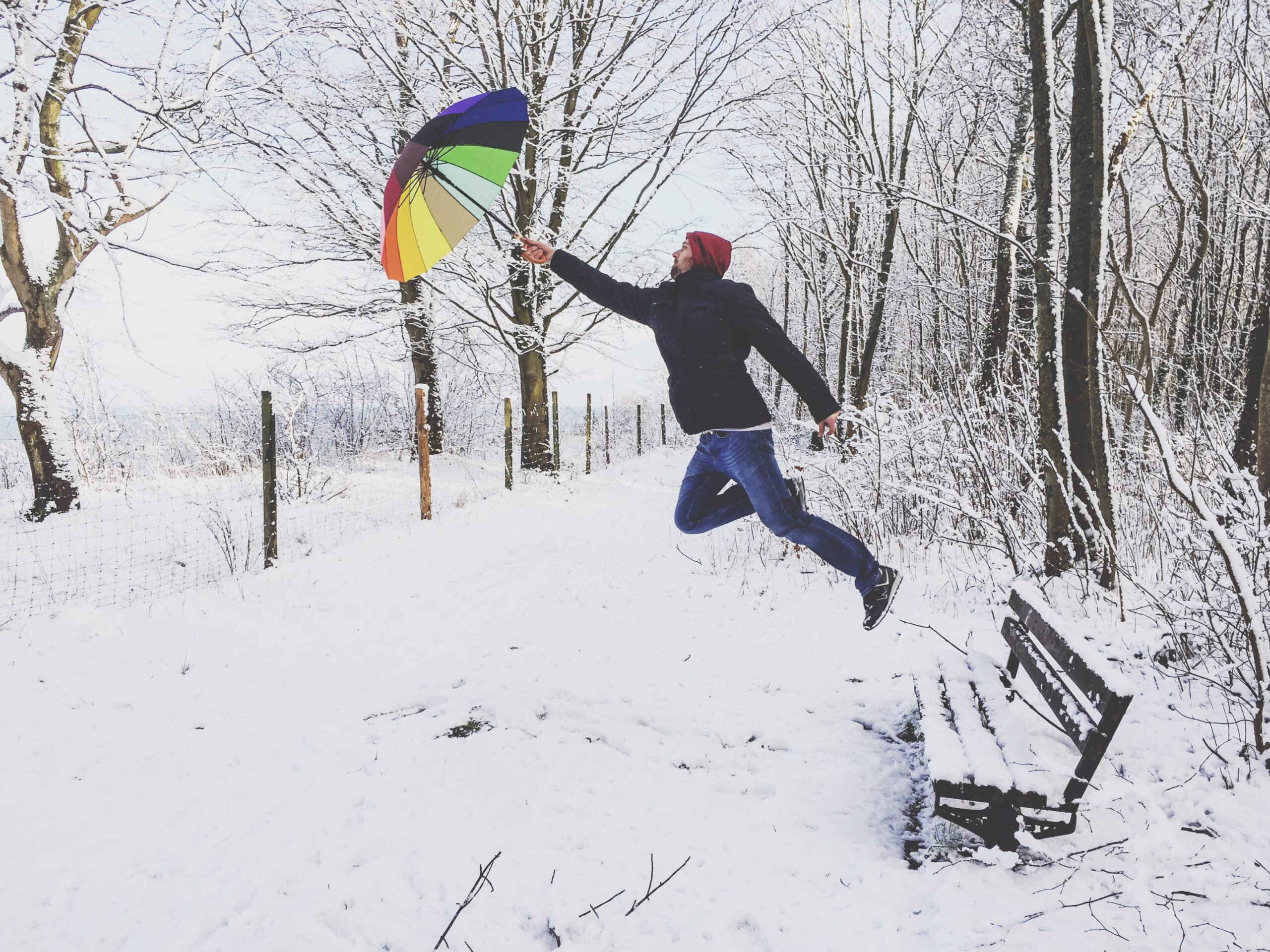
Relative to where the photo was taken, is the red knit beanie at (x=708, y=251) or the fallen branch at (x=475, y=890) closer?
the fallen branch at (x=475, y=890)

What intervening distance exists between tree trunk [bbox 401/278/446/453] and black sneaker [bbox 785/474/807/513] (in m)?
9.63

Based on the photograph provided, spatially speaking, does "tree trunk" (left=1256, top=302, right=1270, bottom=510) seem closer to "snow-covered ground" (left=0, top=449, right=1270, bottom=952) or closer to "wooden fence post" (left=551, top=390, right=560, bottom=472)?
"snow-covered ground" (left=0, top=449, right=1270, bottom=952)

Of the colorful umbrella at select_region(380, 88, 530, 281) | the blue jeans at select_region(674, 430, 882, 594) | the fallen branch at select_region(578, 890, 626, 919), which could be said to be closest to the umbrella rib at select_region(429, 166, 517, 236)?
the colorful umbrella at select_region(380, 88, 530, 281)

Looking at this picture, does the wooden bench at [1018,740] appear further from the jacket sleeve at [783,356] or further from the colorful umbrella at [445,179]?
the colorful umbrella at [445,179]

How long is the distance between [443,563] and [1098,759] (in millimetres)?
5400

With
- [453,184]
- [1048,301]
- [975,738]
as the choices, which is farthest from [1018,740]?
[453,184]

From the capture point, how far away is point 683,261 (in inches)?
130

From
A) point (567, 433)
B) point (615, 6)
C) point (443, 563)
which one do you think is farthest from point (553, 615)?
point (567, 433)

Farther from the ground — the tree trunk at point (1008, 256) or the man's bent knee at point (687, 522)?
the tree trunk at point (1008, 256)

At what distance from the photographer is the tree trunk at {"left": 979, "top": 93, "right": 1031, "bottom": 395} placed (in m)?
8.52

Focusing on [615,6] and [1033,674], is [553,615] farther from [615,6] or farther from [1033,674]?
[615,6]

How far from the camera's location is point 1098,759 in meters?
1.90

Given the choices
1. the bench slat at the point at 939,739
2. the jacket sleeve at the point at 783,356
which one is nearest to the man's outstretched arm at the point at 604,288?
the jacket sleeve at the point at 783,356

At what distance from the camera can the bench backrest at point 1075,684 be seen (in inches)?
75.4
